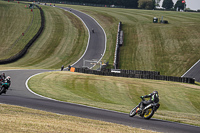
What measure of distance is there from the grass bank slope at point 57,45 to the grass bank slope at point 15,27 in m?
3.16

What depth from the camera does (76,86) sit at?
31.6 metres

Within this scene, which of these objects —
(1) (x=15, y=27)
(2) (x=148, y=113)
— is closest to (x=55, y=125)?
(2) (x=148, y=113)

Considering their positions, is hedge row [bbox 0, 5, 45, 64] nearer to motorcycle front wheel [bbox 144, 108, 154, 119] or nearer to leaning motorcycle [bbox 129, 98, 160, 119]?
leaning motorcycle [bbox 129, 98, 160, 119]

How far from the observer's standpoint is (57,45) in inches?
2697

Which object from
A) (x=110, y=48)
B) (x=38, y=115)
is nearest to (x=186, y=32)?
(x=110, y=48)

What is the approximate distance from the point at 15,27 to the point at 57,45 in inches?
701

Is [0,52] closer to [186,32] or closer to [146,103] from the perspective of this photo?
[186,32]

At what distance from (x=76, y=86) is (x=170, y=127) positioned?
60.9ft

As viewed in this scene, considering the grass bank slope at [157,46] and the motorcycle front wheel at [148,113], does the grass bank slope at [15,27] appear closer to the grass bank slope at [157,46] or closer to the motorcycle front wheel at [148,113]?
the grass bank slope at [157,46]

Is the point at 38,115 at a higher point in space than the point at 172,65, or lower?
higher

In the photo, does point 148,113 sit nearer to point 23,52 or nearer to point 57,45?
→ point 23,52

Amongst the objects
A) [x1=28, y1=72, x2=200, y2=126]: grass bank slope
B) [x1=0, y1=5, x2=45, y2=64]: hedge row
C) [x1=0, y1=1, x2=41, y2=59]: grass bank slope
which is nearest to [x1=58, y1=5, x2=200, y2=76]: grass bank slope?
[x1=0, y1=5, x2=45, y2=64]: hedge row

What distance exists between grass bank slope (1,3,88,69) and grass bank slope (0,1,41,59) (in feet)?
10.4

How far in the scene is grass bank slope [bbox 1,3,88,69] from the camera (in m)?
57.8
